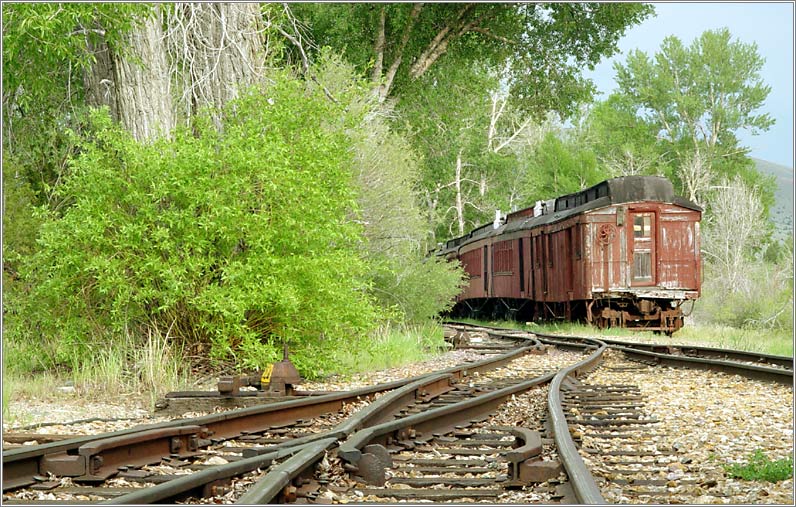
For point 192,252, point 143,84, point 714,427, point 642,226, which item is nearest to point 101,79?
point 143,84

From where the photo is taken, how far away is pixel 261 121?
40.0ft

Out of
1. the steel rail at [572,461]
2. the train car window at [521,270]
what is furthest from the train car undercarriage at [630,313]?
the steel rail at [572,461]

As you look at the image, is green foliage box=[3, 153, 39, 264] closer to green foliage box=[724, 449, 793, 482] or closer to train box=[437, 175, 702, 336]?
green foliage box=[724, 449, 793, 482]

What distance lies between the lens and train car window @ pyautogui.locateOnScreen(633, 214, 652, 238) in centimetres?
2148

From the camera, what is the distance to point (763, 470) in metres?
5.28

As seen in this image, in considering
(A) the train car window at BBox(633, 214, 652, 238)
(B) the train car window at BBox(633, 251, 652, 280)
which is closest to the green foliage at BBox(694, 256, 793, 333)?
(B) the train car window at BBox(633, 251, 652, 280)

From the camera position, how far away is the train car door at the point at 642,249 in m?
21.4

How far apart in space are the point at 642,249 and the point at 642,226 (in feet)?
1.64

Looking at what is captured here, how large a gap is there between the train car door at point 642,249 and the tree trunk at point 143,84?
1177 cm

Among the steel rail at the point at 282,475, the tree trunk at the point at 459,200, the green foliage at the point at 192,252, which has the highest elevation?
the tree trunk at the point at 459,200

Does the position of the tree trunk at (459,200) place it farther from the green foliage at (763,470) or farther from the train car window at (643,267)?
the green foliage at (763,470)

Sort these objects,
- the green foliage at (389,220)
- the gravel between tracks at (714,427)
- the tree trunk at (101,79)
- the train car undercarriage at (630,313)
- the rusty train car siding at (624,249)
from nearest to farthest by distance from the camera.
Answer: the gravel between tracks at (714,427), the tree trunk at (101,79), the green foliage at (389,220), the rusty train car siding at (624,249), the train car undercarriage at (630,313)

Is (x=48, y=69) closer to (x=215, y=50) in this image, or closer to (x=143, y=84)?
(x=143, y=84)

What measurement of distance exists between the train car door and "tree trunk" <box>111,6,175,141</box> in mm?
11773
